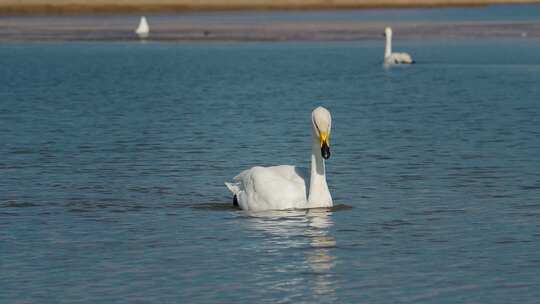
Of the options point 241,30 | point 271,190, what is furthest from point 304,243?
point 241,30

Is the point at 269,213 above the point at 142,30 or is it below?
below

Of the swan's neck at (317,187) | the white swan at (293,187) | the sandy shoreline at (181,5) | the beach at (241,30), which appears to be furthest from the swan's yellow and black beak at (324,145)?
the sandy shoreline at (181,5)

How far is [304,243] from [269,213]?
5.59 ft

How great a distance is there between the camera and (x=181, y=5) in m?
124

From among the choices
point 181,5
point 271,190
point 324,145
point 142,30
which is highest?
A: point 181,5

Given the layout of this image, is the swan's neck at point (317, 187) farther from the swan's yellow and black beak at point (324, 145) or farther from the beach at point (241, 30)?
the beach at point (241, 30)

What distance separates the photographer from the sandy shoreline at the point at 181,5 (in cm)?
11375

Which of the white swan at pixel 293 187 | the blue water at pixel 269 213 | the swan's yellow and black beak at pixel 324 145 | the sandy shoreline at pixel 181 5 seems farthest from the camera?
the sandy shoreline at pixel 181 5

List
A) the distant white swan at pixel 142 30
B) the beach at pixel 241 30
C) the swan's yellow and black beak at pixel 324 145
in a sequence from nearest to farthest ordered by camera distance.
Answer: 1. the swan's yellow and black beak at pixel 324 145
2. the beach at pixel 241 30
3. the distant white swan at pixel 142 30

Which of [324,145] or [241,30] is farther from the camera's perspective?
[241,30]

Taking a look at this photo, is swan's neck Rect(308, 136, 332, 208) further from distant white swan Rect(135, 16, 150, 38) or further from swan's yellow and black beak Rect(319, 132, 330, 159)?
distant white swan Rect(135, 16, 150, 38)

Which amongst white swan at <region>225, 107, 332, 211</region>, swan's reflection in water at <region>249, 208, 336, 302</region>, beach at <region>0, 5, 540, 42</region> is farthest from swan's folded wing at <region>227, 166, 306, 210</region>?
beach at <region>0, 5, 540, 42</region>

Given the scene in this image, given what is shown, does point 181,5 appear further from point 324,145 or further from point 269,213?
point 324,145

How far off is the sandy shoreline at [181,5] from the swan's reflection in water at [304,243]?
95627 millimetres
